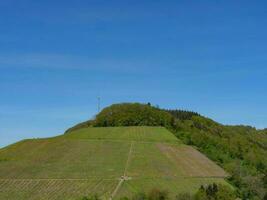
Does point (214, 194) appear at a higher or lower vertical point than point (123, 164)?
Result: lower

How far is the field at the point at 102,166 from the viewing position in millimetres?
116250

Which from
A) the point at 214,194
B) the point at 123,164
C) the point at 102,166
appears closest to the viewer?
the point at 214,194

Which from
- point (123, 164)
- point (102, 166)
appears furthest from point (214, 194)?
point (102, 166)

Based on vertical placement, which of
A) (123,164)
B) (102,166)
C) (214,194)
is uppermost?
(123,164)

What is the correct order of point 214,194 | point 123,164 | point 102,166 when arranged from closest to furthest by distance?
point 214,194, point 102,166, point 123,164

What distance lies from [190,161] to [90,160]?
97.6 ft

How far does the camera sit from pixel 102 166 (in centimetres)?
13575

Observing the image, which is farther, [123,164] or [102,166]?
[123,164]

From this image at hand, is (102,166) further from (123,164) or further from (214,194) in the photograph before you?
(214,194)

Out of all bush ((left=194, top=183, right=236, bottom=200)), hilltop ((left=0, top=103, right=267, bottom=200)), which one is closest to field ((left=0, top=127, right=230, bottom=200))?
hilltop ((left=0, top=103, right=267, bottom=200))

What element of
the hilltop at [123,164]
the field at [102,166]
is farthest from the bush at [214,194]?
the field at [102,166]

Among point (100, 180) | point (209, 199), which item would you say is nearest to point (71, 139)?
point (100, 180)

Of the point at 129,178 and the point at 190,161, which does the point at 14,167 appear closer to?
the point at 129,178

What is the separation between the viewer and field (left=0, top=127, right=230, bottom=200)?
116m
